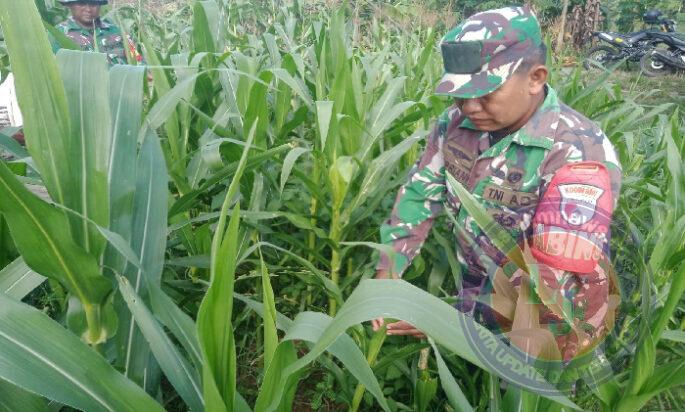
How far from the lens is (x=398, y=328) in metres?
1.13

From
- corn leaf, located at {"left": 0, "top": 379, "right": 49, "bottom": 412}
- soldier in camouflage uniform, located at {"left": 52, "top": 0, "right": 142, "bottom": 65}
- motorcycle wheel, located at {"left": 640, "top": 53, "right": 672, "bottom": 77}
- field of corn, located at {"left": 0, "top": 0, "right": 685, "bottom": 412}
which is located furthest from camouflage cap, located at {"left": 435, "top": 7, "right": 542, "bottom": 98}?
motorcycle wheel, located at {"left": 640, "top": 53, "right": 672, "bottom": 77}

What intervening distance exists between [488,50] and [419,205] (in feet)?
1.49

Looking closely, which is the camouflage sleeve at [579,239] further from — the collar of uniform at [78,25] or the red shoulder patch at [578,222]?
the collar of uniform at [78,25]

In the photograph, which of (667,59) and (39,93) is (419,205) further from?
(667,59)

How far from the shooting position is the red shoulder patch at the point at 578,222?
911mm

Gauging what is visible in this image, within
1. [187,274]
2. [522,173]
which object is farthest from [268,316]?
[187,274]

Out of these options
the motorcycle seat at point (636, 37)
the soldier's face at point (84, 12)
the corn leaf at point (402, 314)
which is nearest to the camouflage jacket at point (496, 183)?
the corn leaf at point (402, 314)

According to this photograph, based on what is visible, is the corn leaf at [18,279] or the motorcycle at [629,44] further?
the motorcycle at [629,44]

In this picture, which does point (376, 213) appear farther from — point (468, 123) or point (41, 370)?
point (41, 370)

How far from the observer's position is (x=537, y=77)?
1044 millimetres

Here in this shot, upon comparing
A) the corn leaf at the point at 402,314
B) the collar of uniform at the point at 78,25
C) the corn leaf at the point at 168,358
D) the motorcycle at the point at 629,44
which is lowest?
the motorcycle at the point at 629,44

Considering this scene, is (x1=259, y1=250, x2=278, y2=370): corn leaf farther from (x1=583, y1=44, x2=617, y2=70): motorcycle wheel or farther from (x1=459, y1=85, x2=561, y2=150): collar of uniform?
(x1=583, y1=44, x2=617, y2=70): motorcycle wheel

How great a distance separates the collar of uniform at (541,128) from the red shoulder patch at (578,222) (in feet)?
0.33

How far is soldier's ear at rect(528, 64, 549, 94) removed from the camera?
1027mm
